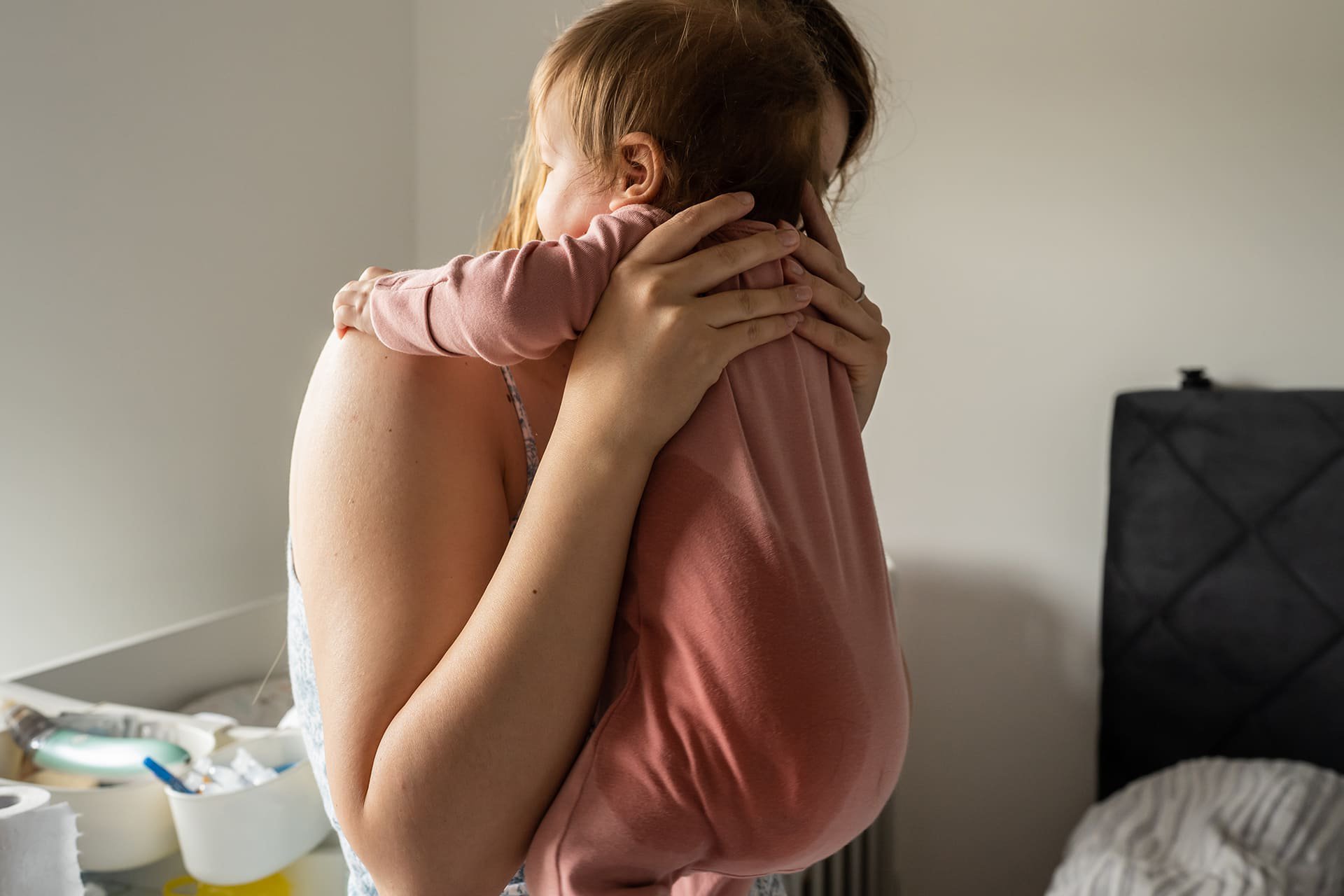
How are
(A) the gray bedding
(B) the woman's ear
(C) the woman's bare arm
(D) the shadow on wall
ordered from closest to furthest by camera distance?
(C) the woman's bare arm → (B) the woman's ear → (A) the gray bedding → (D) the shadow on wall

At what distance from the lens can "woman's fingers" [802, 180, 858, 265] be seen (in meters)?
0.73

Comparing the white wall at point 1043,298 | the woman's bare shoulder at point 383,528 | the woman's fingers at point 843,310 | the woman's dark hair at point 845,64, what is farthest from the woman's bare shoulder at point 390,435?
the white wall at point 1043,298

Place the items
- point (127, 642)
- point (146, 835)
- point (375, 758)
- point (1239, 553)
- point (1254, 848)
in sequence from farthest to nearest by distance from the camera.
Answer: point (1239, 553), point (1254, 848), point (127, 642), point (146, 835), point (375, 758)

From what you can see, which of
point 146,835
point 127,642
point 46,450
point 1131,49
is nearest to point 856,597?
point 146,835

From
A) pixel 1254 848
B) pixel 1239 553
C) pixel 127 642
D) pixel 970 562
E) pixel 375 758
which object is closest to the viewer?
pixel 375 758

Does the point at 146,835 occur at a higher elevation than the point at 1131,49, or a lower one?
lower

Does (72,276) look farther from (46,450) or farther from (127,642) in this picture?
(127,642)

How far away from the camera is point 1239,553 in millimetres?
1842

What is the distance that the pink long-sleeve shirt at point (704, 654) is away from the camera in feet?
1.79

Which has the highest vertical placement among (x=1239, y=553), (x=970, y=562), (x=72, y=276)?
(x=72, y=276)

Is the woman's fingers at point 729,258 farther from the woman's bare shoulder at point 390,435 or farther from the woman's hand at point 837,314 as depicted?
the woman's bare shoulder at point 390,435

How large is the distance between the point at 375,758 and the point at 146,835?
2.25 ft

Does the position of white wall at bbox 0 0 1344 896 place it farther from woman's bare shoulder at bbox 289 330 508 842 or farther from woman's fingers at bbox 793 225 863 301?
woman's fingers at bbox 793 225 863 301

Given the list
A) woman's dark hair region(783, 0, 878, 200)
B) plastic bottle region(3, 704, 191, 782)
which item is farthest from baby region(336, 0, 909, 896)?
plastic bottle region(3, 704, 191, 782)
